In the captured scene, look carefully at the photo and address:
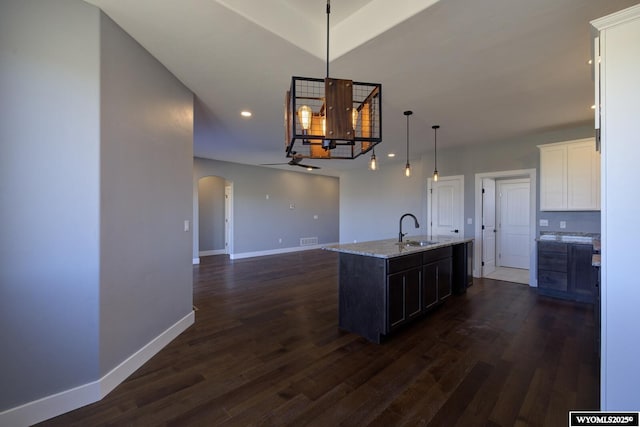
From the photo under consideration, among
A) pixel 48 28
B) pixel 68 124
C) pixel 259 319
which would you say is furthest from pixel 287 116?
pixel 259 319

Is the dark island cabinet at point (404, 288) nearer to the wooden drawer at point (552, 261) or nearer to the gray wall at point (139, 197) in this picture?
the gray wall at point (139, 197)

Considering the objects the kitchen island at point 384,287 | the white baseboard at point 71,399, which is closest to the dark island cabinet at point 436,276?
the kitchen island at point 384,287

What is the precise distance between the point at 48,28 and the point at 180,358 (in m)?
2.66

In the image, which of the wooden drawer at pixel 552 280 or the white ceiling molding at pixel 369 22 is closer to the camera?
the white ceiling molding at pixel 369 22

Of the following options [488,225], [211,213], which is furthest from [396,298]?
[211,213]

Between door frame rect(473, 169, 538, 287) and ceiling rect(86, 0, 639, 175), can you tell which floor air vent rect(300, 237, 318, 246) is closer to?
door frame rect(473, 169, 538, 287)

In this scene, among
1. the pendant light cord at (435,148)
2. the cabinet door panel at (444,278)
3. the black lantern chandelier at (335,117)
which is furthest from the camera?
the pendant light cord at (435,148)

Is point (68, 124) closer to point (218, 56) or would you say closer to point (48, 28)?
point (48, 28)

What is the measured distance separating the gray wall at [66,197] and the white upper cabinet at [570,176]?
567 cm

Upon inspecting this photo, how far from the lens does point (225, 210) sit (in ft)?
28.1

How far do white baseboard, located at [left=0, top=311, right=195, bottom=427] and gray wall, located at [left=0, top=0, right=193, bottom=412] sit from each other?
1.8 inches

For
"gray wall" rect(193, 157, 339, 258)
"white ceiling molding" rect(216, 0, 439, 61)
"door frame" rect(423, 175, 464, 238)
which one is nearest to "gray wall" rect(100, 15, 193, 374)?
"white ceiling molding" rect(216, 0, 439, 61)

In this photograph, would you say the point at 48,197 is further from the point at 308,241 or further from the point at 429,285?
the point at 308,241

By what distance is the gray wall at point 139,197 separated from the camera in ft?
6.63
